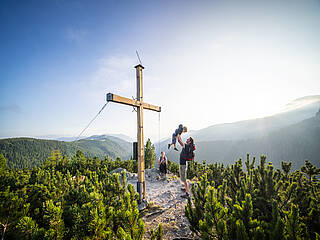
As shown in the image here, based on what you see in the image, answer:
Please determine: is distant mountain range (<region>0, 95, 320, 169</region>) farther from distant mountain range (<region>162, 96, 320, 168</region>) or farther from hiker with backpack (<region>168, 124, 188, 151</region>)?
hiker with backpack (<region>168, 124, 188, 151</region>)

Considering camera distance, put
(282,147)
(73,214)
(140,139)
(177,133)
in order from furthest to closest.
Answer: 1. (282,147)
2. (177,133)
3. (140,139)
4. (73,214)

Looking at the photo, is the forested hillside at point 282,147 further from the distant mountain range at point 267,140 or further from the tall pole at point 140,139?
the tall pole at point 140,139

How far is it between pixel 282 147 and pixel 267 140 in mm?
14935

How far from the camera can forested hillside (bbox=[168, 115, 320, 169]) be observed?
325 ft

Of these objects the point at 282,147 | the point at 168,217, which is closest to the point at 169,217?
the point at 168,217

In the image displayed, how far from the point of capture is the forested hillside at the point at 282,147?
9906cm

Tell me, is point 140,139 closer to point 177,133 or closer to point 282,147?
point 177,133

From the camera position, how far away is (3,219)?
3.12 meters

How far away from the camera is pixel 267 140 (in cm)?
12756

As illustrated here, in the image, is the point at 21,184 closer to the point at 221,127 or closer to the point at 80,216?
the point at 80,216

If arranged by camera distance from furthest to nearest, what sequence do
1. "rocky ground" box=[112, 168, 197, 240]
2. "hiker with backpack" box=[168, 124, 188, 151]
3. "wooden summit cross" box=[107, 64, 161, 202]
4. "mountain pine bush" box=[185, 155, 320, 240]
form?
"hiker with backpack" box=[168, 124, 188, 151] → "wooden summit cross" box=[107, 64, 161, 202] → "rocky ground" box=[112, 168, 197, 240] → "mountain pine bush" box=[185, 155, 320, 240]

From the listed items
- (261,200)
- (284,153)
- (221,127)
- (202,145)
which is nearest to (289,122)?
(284,153)

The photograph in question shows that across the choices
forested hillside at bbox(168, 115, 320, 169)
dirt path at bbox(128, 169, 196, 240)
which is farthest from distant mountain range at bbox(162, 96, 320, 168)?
dirt path at bbox(128, 169, 196, 240)

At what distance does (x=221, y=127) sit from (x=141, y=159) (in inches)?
7384
